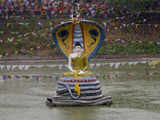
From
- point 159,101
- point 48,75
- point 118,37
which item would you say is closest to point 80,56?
point 159,101

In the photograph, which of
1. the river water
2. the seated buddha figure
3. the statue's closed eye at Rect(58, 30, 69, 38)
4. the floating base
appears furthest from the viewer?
the statue's closed eye at Rect(58, 30, 69, 38)

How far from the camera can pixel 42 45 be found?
42.5 meters

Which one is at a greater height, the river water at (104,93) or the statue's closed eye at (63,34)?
the statue's closed eye at (63,34)

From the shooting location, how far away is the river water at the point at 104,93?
16587 millimetres

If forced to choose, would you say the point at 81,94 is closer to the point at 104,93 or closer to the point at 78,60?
the point at 78,60

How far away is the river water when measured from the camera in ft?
54.4

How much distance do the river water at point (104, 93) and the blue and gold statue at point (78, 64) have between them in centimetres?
42

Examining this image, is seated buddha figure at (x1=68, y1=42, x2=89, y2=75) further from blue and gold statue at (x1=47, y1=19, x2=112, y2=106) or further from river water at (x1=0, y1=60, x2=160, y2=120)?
river water at (x1=0, y1=60, x2=160, y2=120)

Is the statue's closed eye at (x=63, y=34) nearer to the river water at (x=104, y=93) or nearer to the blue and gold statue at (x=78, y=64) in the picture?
the blue and gold statue at (x=78, y=64)

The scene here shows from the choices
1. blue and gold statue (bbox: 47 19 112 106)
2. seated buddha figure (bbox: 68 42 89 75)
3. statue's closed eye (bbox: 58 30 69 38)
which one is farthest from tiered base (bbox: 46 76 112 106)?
statue's closed eye (bbox: 58 30 69 38)

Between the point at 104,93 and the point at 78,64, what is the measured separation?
2.69 meters

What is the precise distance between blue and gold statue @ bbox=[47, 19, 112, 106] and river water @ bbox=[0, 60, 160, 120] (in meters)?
0.42

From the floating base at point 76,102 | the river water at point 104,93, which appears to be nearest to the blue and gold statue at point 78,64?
the floating base at point 76,102

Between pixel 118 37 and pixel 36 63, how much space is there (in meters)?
10.2
